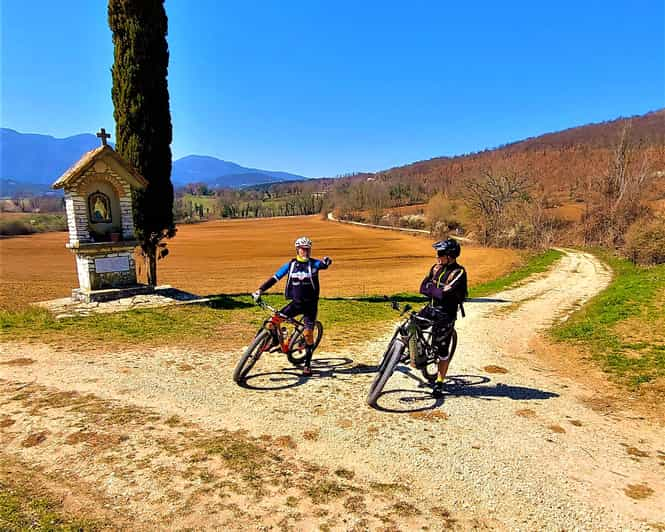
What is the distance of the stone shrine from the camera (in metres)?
12.3

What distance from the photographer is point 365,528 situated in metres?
3.36

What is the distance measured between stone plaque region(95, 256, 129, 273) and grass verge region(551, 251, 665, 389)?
1288cm

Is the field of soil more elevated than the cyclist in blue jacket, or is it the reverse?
the cyclist in blue jacket

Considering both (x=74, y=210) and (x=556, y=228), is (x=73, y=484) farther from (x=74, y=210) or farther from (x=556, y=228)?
(x=556, y=228)

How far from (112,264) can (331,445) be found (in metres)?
11.0

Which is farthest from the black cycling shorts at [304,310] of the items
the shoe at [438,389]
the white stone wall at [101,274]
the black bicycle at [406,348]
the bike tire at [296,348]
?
the white stone wall at [101,274]

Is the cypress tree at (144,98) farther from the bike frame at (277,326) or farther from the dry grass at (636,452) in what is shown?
the dry grass at (636,452)

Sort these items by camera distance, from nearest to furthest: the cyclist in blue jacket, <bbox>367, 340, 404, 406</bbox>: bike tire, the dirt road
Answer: the dirt road, <bbox>367, 340, 404, 406</bbox>: bike tire, the cyclist in blue jacket

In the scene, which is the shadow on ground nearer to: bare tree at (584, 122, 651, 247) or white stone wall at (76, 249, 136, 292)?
white stone wall at (76, 249, 136, 292)

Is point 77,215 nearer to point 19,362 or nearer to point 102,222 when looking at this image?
point 102,222

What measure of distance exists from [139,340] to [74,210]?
5.98m

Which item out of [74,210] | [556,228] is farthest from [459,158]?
[74,210]

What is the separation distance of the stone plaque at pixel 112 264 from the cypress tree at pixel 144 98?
1818 mm

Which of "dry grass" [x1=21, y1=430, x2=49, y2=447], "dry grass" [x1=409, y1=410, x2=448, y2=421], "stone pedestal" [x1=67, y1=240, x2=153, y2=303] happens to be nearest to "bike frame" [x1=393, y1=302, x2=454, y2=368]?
"dry grass" [x1=409, y1=410, x2=448, y2=421]
